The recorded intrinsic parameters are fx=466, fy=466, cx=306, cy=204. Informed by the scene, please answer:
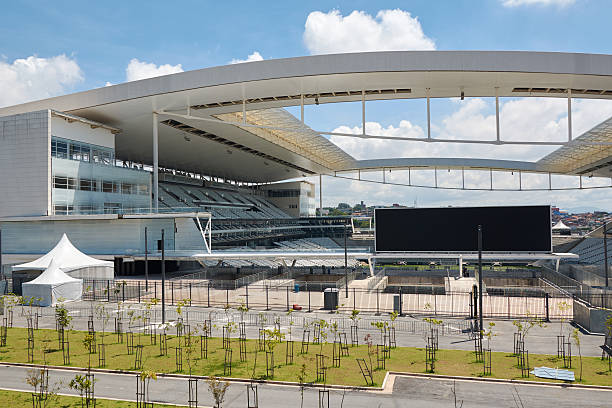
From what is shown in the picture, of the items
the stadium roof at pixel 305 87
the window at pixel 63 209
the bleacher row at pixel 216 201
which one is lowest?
the window at pixel 63 209

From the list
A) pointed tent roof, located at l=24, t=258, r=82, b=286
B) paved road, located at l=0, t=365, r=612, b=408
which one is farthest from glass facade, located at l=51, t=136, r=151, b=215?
paved road, located at l=0, t=365, r=612, b=408

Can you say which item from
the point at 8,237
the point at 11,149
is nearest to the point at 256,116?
the point at 11,149

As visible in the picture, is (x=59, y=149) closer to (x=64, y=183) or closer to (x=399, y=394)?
(x=64, y=183)

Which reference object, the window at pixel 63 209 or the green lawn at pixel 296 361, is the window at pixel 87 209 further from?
the green lawn at pixel 296 361

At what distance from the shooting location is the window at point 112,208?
4278 cm

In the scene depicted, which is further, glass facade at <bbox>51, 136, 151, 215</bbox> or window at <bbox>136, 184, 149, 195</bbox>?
window at <bbox>136, 184, 149, 195</bbox>

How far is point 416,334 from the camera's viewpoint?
2227 centimetres

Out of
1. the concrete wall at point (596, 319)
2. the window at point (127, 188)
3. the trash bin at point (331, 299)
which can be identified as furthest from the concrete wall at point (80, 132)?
the concrete wall at point (596, 319)

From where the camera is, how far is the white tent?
2970cm

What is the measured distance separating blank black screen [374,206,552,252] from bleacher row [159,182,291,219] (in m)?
26.0

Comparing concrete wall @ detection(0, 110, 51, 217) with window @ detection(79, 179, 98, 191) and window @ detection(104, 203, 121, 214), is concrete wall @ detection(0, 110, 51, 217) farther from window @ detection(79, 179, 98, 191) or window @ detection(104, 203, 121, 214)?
window @ detection(104, 203, 121, 214)

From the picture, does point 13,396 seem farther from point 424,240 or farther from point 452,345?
point 424,240

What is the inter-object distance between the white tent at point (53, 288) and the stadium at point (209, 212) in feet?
4.76

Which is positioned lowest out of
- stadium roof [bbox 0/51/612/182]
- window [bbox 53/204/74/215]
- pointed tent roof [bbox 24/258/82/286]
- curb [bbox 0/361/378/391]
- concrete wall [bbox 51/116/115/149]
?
curb [bbox 0/361/378/391]
